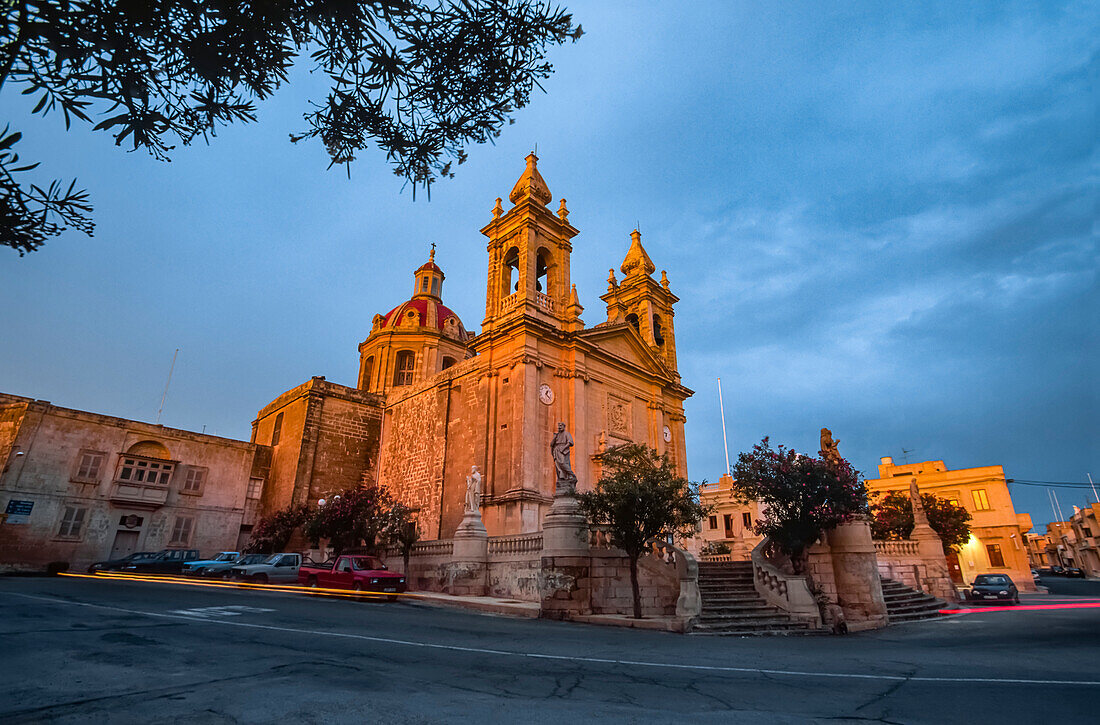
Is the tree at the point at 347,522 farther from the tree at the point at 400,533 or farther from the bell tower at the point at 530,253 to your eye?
the bell tower at the point at 530,253

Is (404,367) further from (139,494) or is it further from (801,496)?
(801,496)

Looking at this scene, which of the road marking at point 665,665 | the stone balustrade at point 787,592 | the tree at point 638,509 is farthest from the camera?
the stone balustrade at point 787,592

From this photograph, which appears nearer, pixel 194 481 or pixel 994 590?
pixel 994 590

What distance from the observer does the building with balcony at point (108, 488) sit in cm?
2309

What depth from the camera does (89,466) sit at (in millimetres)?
24844

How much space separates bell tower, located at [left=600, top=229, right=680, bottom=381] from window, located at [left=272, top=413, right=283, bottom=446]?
2019 centimetres

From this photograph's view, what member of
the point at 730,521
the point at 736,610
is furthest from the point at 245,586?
the point at 730,521

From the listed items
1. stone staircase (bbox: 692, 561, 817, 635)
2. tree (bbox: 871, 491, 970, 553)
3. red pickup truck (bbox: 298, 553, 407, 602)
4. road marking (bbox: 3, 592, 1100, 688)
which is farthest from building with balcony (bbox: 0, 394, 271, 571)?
tree (bbox: 871, 491, 970, 553)

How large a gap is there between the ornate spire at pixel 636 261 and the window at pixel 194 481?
26046 millimetres

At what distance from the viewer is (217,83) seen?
5.38m

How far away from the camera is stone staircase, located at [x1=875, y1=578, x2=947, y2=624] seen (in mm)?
14951

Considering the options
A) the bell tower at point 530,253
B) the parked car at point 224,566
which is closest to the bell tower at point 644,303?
the bell tower at point 530,253

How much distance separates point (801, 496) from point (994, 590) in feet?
39.5

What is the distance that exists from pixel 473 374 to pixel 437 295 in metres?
18.7
